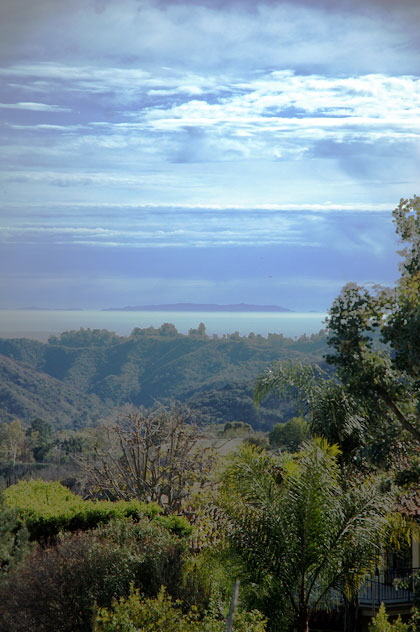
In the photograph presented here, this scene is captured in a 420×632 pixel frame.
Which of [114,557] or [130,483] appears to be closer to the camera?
[114,557]

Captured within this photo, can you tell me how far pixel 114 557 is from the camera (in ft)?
28.7

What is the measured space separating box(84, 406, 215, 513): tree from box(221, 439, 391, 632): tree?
201 inches

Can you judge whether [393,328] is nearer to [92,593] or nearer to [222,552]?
[222,552]

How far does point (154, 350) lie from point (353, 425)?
99083 mm

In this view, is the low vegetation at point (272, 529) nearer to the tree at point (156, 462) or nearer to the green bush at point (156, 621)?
the green bush at point (156, 621)

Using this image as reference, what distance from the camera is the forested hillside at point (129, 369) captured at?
83.1 metres

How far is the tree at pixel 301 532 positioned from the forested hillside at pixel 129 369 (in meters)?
59.5

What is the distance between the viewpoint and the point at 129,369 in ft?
343

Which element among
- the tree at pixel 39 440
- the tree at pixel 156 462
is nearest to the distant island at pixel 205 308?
the tree at pixel 39 440

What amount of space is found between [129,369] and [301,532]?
319 ft

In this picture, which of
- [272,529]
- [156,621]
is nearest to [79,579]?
[156,621]

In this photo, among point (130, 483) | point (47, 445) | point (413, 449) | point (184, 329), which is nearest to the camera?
point (413, 449)

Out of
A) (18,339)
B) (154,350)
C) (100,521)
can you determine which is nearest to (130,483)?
(100,521)

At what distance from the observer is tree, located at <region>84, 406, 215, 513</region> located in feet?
46.9
